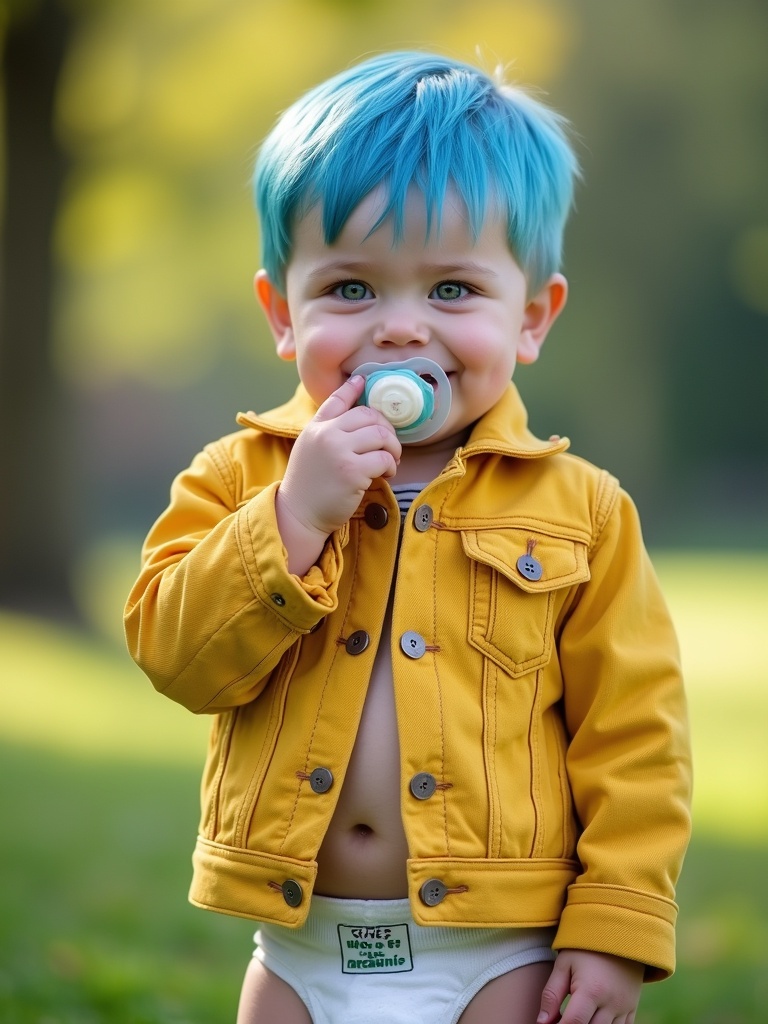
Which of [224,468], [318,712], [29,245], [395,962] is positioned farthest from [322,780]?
[29,245]

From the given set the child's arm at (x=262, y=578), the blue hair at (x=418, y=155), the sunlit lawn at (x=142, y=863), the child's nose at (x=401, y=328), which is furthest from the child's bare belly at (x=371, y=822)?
the sunlit lawn at (x=142, y=863)

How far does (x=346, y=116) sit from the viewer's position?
2.11 meters

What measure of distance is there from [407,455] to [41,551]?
1012 cm

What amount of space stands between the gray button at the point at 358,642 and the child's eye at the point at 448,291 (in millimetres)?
552

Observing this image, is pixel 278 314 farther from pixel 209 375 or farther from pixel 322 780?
pixel 209 375

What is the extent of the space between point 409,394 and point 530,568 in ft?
1.14

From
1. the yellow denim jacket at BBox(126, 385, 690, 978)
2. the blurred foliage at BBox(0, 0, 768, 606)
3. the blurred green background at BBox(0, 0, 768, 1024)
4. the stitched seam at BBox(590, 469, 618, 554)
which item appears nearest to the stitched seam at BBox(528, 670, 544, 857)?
the yellow denim jacket at BBox(126, 385, 690, 978)

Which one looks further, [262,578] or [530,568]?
[530,568]

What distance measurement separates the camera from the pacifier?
2.01 metres

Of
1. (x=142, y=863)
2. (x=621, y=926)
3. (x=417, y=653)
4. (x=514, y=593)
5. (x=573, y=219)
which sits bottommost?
(x=621, y=926)

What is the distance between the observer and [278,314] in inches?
92.0

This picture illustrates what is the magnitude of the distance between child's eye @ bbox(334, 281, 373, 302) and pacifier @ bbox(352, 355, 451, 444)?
0.37ft

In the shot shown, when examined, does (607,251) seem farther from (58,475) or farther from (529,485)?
(529,485)

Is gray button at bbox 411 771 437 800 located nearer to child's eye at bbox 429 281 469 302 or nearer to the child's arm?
the child's arm
